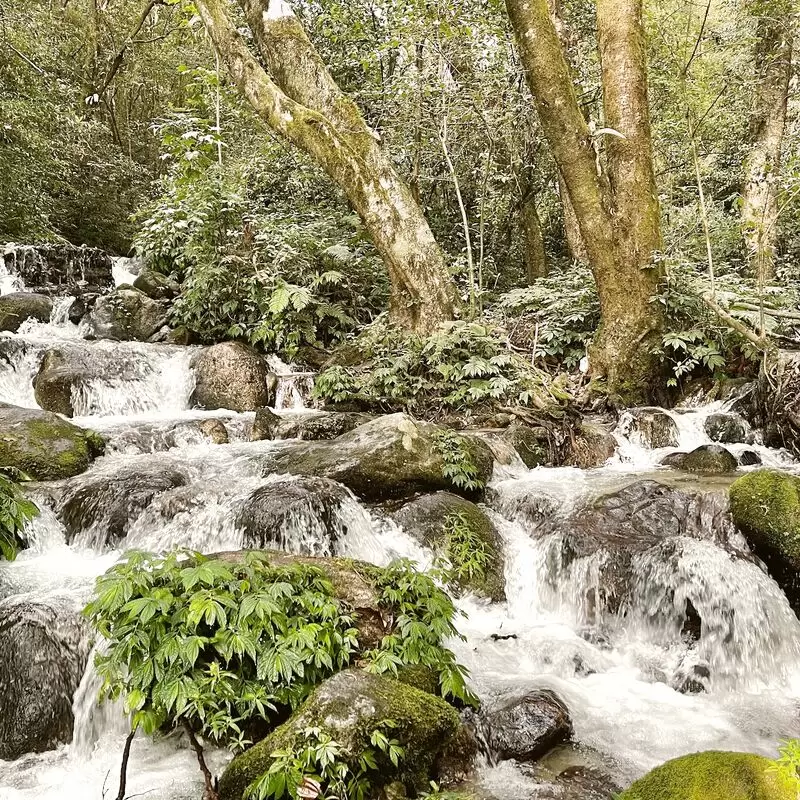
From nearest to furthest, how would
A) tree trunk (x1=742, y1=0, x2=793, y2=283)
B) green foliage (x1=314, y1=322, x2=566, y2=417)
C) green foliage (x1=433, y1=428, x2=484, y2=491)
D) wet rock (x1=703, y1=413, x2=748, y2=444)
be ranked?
green foliage (x1=433, y1=428, x2=484, y2=491)
wet rock (x1=703, y1=413, x2=748, y2=444)
green foliage (x1=314, y1=322, x2=566, y2=417)
tree trunk (x1=742, y1=0, x2=793, y2=283)

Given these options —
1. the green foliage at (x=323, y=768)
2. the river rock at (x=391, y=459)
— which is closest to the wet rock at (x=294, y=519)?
the river rock at (x=391, y=459)

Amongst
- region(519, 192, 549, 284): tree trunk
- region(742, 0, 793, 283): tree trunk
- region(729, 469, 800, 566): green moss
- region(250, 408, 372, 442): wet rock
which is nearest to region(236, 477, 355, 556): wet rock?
region(250, 408, 372, 442): wet rock

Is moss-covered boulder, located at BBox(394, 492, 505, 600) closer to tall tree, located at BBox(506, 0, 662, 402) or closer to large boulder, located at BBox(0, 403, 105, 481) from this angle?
large boulder, located at BBox(0, 403, 105, 481)

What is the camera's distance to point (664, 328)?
354 inches

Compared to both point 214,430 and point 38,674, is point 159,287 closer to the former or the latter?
point 214,430

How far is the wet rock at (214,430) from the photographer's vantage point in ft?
28.1

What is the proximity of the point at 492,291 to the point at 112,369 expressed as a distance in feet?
24.4

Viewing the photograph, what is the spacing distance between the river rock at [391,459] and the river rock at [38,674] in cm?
295

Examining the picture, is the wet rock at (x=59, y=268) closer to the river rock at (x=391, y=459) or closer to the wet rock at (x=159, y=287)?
the wet rock at (x=159, y=287)

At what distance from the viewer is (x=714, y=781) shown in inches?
98.0

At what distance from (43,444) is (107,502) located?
1.49 meters

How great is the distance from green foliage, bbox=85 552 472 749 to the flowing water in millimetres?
559

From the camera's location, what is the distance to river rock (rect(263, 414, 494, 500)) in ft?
21.7

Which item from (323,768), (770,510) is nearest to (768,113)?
(770,510)
